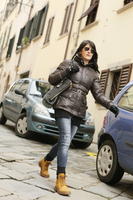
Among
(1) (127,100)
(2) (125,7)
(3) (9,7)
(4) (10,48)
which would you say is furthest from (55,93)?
(3) (9,7)

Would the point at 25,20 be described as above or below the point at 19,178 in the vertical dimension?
above

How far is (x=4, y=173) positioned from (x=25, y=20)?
72.6ft

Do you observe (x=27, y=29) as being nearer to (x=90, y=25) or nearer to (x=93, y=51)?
(x=90, y=25)

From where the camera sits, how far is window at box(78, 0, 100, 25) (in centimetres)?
1522

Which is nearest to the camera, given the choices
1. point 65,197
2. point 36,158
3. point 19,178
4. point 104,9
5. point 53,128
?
point 65,197

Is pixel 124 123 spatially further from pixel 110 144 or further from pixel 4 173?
pixel 4 173

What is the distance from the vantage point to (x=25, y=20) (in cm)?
2612

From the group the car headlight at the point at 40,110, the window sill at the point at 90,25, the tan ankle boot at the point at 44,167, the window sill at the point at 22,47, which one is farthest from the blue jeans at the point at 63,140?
the window sill at the point at 22,47

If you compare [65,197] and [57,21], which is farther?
[57,21]

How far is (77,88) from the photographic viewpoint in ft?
15.3

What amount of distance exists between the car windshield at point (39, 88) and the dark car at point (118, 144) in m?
4.26

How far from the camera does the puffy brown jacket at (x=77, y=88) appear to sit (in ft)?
14.9

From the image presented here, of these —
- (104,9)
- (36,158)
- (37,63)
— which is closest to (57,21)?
(37,63)

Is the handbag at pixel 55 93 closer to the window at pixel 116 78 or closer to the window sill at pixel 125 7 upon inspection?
the window at pixel 116 78
